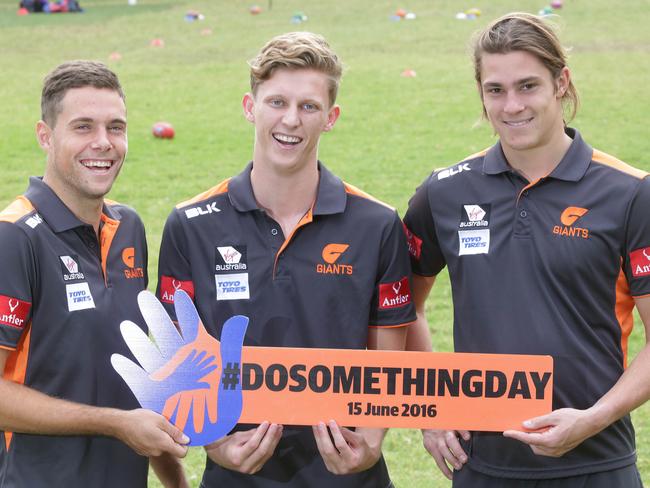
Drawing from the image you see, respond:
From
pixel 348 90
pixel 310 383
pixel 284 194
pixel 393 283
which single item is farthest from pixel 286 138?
pixel 348 90

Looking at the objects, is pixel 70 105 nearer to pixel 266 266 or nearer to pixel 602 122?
pixel 266 266

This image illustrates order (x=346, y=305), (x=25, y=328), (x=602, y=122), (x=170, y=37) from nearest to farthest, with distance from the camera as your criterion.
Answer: (x=25, y=328)
(x=346, y=305)
(x=602, y=122)
(x=170, y=37)

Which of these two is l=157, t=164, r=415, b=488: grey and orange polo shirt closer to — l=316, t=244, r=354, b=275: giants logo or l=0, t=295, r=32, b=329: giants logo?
l=316, t=244, r=354, b=275: giants logo

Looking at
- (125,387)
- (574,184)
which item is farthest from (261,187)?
(574,184)

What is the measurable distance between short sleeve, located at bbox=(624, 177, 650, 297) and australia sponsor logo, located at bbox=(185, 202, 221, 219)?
1521mm

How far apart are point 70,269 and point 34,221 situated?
213 mm

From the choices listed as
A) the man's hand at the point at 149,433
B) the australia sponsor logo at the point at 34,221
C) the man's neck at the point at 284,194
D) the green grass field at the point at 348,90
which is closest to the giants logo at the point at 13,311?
the australia sponsor logo at the point at 34,221

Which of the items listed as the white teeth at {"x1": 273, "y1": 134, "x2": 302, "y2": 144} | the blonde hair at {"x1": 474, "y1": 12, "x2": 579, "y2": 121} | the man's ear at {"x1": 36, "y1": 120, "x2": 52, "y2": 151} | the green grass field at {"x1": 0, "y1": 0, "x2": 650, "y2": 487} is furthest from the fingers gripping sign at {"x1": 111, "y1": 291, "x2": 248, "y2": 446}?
the green grass field at {"x1": 0, "y1": 0, "x2": 650, "y2": 487}

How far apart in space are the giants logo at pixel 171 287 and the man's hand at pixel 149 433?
0.51 metres

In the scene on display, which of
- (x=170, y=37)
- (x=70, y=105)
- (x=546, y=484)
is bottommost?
(x=170, y=37)

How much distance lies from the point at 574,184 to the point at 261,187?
1170 mm

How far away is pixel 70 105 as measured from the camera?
3943 mm

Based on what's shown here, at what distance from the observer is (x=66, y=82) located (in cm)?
395

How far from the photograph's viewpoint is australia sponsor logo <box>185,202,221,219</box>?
13.1 ft
